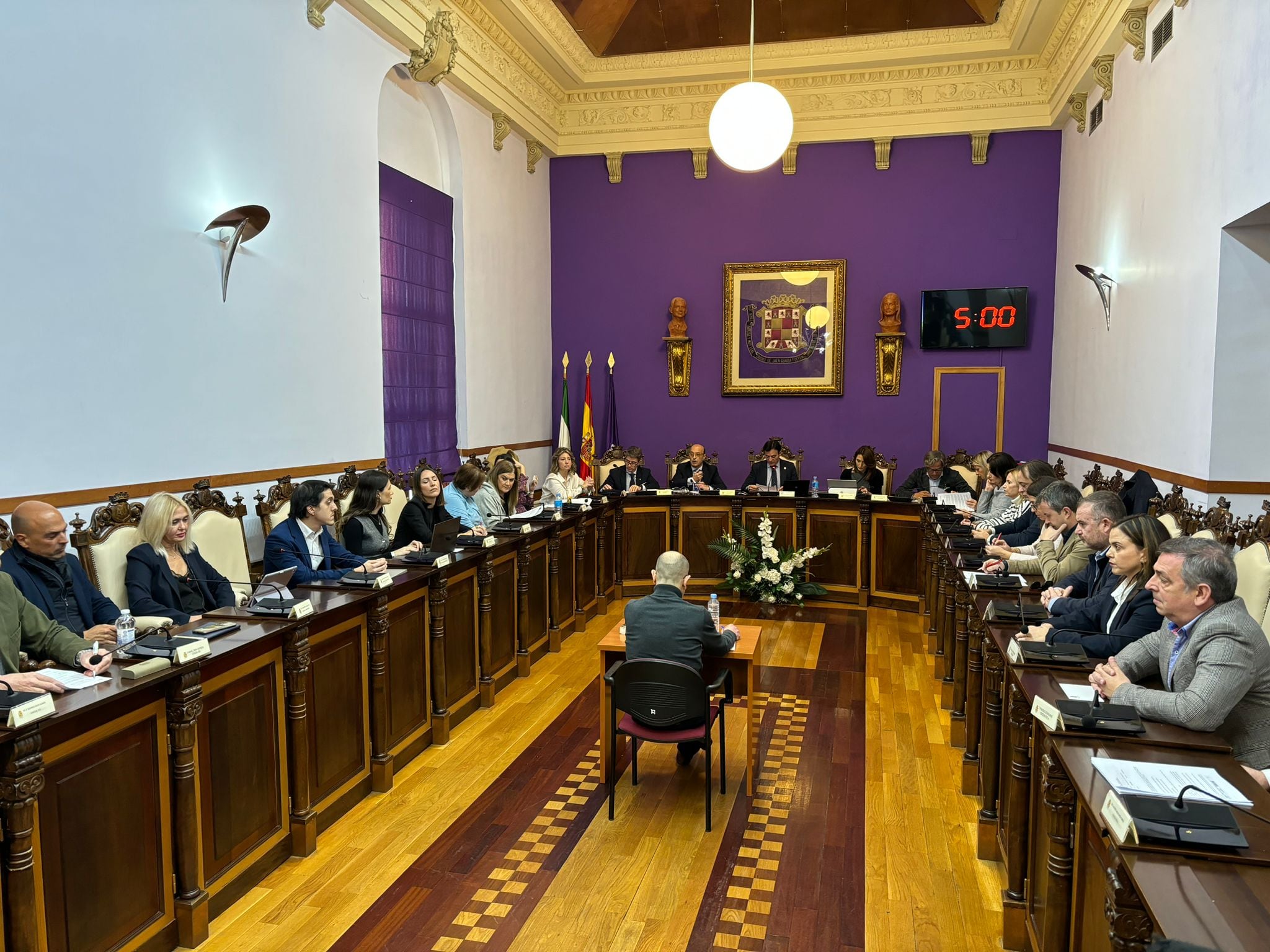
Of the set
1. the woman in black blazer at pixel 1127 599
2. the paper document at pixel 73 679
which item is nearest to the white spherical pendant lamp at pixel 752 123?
the woman in black blazer at pixel 1127 599

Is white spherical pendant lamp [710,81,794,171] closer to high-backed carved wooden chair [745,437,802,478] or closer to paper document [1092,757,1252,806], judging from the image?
high-backed carved wooden chair [745,437,802,478]

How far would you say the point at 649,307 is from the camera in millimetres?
10828

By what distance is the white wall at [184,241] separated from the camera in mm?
4156

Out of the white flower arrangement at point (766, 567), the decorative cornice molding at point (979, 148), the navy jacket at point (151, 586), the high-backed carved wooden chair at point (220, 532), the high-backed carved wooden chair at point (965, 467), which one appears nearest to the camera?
the navy jacket at point (151, 586)

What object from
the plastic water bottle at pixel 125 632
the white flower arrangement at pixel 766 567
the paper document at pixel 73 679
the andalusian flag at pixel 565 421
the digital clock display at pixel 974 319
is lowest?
the white flower arrangement at pixel 766 567

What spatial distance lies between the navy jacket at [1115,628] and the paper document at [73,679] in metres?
3.28

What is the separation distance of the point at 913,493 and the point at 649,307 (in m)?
4.04

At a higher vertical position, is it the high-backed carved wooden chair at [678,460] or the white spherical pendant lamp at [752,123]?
the white spherical pendant lamp at [752,123]

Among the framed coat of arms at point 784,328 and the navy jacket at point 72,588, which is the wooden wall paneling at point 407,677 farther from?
the framed coat of arms at point 784,328

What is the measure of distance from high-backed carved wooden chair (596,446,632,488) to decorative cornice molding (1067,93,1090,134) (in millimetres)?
5734

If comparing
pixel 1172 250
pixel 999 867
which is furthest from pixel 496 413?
pixel 999 867

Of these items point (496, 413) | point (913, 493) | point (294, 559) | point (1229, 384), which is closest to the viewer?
point (294, 559)

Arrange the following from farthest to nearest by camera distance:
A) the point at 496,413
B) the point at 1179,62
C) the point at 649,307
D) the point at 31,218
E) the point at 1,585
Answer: the point at 649,307
the point at 496,413
the point at 1179,62
the point at 31,218
the point at 1,585

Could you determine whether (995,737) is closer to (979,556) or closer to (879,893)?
(879,893)
